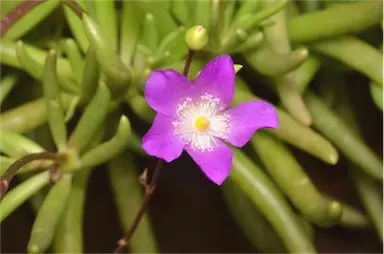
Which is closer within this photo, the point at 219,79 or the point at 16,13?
the point at 219,79

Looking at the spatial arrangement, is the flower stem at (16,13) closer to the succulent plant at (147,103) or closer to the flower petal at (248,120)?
the succulent plant at (147,103)

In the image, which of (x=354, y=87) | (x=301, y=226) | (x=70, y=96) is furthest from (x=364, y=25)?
(x=70, y=96)

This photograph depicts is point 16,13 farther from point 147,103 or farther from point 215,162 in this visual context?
point 215,162

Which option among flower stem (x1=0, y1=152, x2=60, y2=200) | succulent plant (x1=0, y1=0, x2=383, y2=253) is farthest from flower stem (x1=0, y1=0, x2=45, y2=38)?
flower stem (x1=0, y1=152, x2=60, y2=200)

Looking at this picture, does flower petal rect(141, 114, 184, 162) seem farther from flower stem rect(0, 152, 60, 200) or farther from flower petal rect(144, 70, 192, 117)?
flower stem rect(0, 152, 60, 200)

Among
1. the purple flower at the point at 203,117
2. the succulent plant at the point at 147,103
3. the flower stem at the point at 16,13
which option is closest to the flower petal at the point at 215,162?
the purple flower at the point at 203,117

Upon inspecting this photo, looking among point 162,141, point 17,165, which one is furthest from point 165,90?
point 17,165

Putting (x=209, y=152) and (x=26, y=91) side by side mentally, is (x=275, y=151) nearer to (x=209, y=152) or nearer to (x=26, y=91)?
(x=209, y=152)
